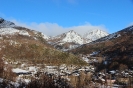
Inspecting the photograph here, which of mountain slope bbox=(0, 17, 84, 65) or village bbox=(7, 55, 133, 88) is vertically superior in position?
mountain slope bbox=(0, 17, 84, 65)

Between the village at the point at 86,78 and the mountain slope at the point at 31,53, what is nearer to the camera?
the village at the point at 86,78

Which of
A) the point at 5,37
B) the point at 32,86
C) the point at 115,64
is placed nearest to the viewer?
the point at 32,86

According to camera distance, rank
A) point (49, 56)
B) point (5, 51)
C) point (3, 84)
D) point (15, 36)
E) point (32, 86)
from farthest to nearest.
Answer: point (15, 36), point (49, 56), point (5, 51), point (32, 86), point (3, 84)

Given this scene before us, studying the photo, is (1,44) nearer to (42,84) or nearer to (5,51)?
(5,51)

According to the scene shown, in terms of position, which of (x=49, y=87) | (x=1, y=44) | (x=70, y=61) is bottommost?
(x=49, y=87)

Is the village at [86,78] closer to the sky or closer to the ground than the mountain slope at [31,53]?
closer to the ground

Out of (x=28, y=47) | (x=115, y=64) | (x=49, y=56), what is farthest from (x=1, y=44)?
(x=115, y=64)

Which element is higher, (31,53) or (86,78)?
(31,53)

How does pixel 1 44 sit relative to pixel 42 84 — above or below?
above

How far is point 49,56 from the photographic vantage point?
154m

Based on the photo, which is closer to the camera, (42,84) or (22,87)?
(22,87)

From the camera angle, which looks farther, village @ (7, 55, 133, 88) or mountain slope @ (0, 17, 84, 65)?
mountain slope @ (0, 17, 84, 65)

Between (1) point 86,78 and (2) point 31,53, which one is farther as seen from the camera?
(2) point 31,53

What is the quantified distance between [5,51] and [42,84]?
12521 cm
